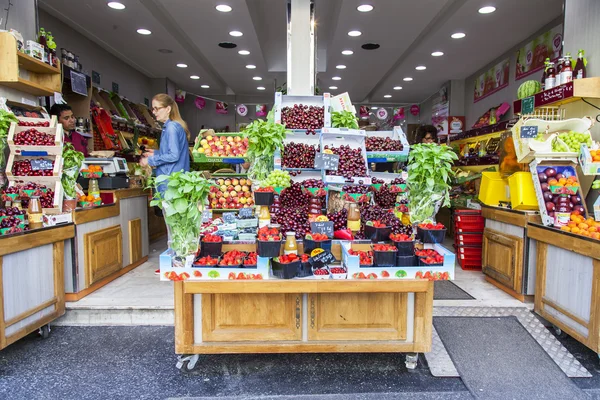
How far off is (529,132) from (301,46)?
2.70 meters

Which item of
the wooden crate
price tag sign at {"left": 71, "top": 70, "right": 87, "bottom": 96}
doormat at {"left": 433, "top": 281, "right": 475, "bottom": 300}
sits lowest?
doormat at {"left": 433, "top": 281, "right": 475, "bottom": 300}

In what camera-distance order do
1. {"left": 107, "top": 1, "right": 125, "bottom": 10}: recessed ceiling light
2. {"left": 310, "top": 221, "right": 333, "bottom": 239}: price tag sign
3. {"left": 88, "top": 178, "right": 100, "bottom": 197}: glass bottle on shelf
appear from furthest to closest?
{"left": 107, "top": 1, "right": 125, "bottom": 10}: recessed ceiling light → {"left": 88, "top": 178, "right": 100, "bottom": 197}: glass bottle on shelf → {"left": 310, "top": 221, "right": 333, "bottom": 239}: price tag sign

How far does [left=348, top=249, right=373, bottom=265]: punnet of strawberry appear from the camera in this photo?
2691 millimetres

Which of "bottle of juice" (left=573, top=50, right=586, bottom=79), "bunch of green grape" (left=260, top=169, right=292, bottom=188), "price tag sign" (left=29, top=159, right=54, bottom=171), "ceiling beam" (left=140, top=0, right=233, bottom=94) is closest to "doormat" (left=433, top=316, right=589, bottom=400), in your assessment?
"bunch of green grape" (left=260, top=169, right=292, bottom=188)

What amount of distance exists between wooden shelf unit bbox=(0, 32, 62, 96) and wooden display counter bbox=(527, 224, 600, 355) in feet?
16.9

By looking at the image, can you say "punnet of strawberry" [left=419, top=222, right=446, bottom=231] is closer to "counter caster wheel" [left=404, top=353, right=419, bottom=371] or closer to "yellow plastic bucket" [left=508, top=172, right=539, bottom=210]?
"counter caster wheel" [left=404, top=353, right=419, bottom=371]

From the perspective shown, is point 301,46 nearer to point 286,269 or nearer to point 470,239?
point 470,239

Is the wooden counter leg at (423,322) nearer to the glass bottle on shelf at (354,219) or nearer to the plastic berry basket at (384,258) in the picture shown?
the plastic berry basket at (384,258)

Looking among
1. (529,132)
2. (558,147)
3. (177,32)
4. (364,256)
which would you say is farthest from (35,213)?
(177,32)

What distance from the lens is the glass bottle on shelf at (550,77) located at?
14.1 feet

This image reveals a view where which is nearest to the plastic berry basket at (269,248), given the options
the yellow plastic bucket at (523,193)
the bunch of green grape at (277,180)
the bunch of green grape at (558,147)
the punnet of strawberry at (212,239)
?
Answer: the punnet of strawberry at (212,239)

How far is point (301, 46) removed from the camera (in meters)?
4.94

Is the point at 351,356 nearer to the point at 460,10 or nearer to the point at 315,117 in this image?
the point at 315,117

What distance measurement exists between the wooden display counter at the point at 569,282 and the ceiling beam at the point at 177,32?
19.5ft
